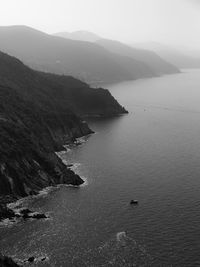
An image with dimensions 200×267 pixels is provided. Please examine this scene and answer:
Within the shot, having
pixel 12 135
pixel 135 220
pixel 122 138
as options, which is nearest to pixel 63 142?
pixel 122 138

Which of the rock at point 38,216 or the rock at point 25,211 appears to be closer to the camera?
the rock at point 38,216

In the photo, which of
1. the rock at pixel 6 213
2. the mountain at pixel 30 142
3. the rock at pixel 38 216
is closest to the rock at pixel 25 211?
the rock at pixel 38 216

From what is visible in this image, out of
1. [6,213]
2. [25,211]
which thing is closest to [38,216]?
[25,211]

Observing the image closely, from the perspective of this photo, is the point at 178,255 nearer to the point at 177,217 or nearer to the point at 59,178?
the point at 177,217

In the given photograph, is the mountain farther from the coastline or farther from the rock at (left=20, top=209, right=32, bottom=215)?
the rock at (left=20, top=209, right=32, bottom=215)

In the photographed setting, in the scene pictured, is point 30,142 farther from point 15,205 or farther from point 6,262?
point 6,262

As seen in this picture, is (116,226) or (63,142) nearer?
(116,226)

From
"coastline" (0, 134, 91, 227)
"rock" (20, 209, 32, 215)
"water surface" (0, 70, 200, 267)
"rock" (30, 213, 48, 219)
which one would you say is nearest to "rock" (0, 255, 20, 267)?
"water surface" (0, 70, 200, 267)

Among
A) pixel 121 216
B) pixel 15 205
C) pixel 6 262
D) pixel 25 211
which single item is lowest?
pixel 121 216

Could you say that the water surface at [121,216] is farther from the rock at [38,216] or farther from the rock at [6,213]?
the rock at [6,213]

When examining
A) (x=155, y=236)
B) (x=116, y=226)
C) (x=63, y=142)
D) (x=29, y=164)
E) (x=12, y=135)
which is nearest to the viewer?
(x=155, y=236)

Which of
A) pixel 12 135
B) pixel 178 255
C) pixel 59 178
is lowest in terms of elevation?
pixel 178 255
